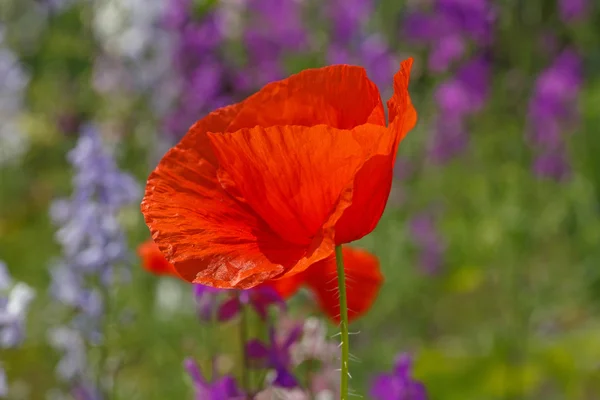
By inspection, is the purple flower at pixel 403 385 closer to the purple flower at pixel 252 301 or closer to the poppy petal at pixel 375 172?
the purple flower at pixel 252 301

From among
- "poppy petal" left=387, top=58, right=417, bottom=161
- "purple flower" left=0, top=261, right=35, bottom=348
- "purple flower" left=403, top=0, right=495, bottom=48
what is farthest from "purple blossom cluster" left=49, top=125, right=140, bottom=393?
"purple flower" left=403, top=0, right=495, bottom=48

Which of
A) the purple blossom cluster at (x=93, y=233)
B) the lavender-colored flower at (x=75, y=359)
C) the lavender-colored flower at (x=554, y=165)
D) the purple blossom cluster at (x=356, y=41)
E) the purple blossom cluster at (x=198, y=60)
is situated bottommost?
the lavender-colored flower at (x=75, y=359)

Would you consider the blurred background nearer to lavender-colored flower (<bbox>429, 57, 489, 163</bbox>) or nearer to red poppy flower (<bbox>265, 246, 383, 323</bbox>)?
lavender-colored flower (<bbox>429, 57, 489, 163</bbox>)

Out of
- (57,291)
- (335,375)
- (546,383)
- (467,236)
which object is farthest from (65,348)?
(467,236)

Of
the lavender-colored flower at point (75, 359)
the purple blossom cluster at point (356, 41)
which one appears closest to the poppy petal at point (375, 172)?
the lavender-colored flower at point (75, 359)

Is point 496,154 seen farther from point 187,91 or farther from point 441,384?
point 187,91
